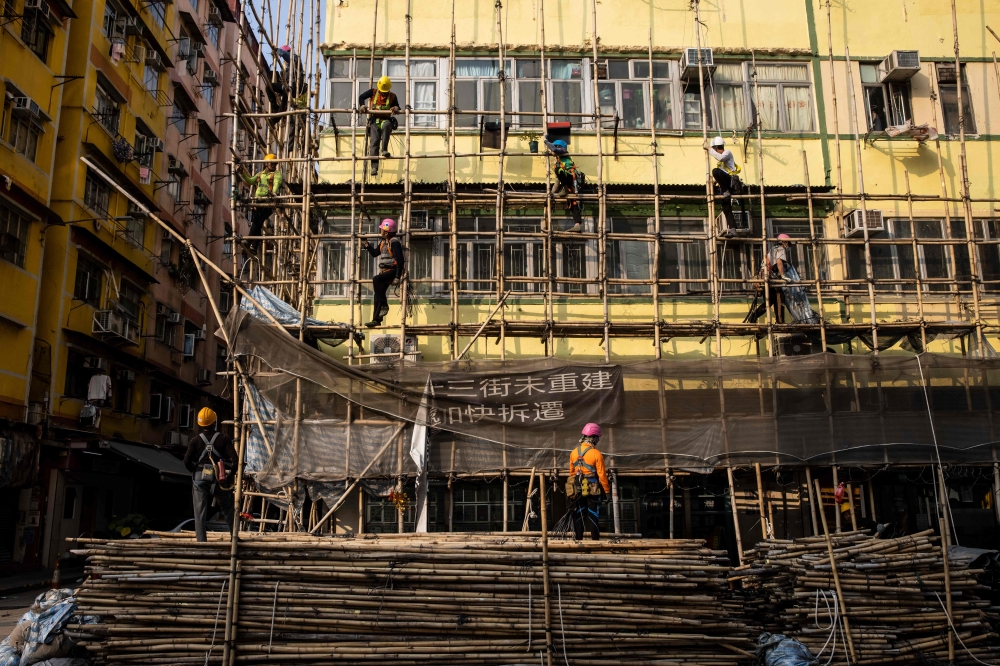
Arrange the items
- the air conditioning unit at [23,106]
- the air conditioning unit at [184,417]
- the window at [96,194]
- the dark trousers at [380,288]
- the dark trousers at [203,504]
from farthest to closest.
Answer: the air conditioning unit at [184,417] → the window at [96,194] → the air conditioning unit at [23,106] → the dark trousers at [380,288] → the dark trousers at [203,504]

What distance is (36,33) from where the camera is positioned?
792 inches

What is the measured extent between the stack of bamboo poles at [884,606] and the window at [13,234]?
17387 millimetres

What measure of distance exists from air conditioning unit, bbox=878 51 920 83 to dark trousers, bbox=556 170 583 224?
6.92m

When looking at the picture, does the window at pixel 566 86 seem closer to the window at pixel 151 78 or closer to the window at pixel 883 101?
the window at pixel 883 101

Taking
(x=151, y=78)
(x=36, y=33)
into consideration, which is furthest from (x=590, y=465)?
(x=151, y=78)

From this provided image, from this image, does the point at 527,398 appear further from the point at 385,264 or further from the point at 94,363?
the point at 94,363

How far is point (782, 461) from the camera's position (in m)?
12.1

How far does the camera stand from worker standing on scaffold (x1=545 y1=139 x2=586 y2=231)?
44.7 feet

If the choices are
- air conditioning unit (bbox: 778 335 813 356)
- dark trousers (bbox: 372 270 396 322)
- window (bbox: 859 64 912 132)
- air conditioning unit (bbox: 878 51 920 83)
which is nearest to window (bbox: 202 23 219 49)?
dark trousers (bbox: 372 270 396 322)

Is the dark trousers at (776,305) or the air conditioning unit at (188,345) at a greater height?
the air conditioning unit at (188,345)

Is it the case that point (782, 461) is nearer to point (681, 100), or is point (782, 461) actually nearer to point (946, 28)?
point (681, 100)

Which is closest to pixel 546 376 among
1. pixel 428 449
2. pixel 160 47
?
pixel 428 449

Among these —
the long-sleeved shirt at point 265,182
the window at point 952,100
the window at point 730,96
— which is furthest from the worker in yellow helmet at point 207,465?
the window at point 952,100

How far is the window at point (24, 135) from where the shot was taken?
1880 cm
